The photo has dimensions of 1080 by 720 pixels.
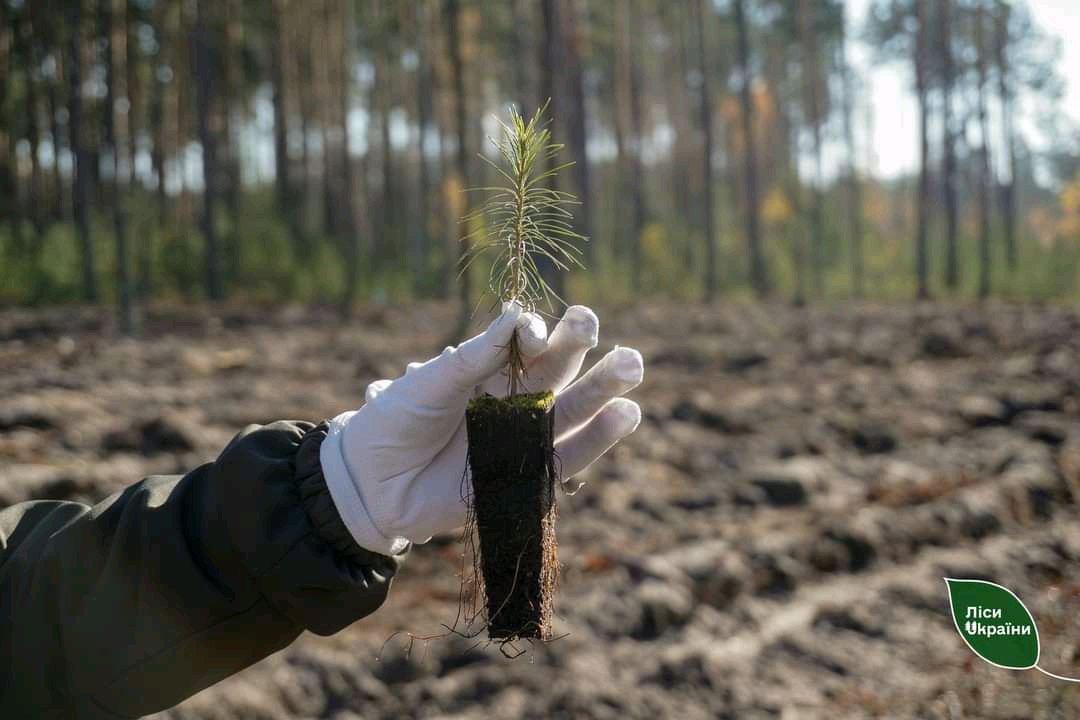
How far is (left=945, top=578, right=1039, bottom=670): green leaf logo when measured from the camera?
2.10 m

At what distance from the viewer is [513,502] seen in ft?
5.42

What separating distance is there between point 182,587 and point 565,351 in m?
0.73

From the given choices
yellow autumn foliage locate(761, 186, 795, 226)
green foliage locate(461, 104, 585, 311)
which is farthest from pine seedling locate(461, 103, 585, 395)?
yellow autumn foliage locate(761, 186, 795, 226)

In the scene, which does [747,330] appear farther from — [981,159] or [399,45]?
[399,45]

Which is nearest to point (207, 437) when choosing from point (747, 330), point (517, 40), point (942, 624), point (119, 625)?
point (942, 624)

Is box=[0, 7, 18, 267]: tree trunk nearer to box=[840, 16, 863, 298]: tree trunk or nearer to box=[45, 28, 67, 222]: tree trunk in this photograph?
box=[45, 28, 67, 222]: tree trunk

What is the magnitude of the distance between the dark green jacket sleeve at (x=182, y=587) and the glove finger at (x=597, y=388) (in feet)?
1.33

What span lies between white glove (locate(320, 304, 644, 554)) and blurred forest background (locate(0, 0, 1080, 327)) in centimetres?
1127

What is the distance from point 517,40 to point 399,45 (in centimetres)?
559

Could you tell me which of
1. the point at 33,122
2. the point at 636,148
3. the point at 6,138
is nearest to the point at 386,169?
the point at 636,148

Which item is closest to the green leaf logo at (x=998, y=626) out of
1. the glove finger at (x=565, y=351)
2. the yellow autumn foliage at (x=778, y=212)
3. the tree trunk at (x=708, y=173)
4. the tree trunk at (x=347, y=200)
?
the glove finger at (x=565, y=351)

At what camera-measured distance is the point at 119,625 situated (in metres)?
1.65

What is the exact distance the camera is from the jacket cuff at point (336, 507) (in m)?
1.61

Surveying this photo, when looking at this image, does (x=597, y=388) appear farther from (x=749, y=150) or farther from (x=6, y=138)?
(x=6, y=138)
